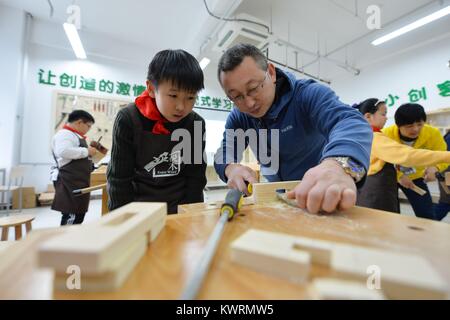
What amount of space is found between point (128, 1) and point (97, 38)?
144 cm

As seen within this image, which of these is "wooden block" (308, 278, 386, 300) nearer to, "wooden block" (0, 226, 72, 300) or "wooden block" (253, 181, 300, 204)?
"wooden block" (0, 226, 72, 300)

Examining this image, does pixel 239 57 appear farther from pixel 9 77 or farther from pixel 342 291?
pixel 9 77

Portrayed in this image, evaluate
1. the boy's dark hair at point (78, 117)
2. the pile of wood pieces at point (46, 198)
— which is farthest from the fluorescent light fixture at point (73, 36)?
the pile of wood pieces at point (46, 198)

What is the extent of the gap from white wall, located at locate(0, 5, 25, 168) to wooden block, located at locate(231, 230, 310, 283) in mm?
4310

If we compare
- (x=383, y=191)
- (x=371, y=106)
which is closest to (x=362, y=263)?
(x=383, y=191)

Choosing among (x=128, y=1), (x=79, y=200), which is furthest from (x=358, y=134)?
(x=128, y=1)

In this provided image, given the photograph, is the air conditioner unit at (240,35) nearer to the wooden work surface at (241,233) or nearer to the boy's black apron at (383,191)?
the boy's black apron at (383,191)

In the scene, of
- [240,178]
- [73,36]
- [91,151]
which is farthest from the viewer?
[73,36]

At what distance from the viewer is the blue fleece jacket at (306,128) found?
63cm

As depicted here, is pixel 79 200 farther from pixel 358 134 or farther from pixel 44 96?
pixel 44 96

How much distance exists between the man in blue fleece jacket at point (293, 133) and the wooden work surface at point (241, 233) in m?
0.07

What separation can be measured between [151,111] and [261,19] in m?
3.29

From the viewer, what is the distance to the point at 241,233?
0.40m

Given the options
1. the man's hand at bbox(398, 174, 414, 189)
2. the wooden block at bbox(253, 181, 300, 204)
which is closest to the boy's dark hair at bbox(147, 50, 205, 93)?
the wooden block at bbox(253, 181, 300, 204)
